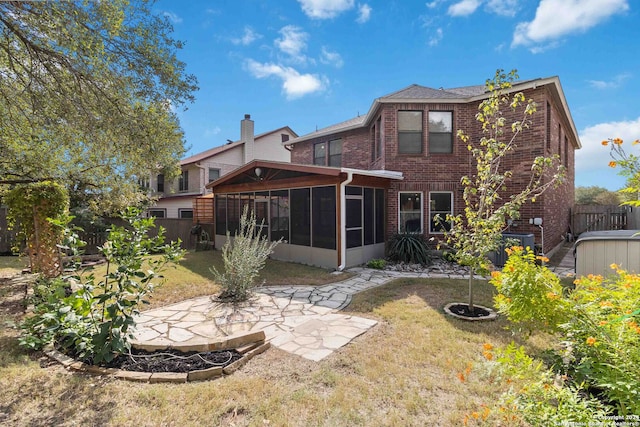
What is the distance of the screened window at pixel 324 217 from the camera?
Result: 873cm

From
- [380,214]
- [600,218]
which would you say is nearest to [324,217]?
[380,214]

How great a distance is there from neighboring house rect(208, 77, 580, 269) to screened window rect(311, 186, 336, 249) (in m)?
A: 0.03

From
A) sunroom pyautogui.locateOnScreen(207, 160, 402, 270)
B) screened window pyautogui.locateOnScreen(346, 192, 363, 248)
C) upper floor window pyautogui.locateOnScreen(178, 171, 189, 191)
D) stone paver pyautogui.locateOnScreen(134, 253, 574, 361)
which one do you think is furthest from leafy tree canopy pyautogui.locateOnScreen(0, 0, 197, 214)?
upper floor window pyautogui.locateOnScreen(178, 171, 189, 191)

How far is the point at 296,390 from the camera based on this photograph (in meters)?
2.88

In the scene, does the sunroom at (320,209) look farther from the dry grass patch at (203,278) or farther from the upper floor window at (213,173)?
the upper floor window at (213,173)

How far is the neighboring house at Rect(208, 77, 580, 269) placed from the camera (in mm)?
8875

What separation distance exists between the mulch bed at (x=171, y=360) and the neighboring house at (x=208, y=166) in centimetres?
1611

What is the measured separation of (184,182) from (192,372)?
65.4 feet

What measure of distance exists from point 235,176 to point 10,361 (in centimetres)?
907

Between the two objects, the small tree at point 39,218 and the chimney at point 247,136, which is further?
the chimney at point 247,136

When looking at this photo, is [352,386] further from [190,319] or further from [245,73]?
[245,73]

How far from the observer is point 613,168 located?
236 cm

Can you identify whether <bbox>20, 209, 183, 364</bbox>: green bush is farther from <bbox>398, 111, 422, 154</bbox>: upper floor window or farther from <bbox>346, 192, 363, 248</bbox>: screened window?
<bbox>398, 111, 422, 154</bbox>: upper floor window

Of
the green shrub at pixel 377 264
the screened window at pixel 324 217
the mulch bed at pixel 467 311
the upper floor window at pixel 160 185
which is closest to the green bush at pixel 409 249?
the green shrub at pixel 377 264
